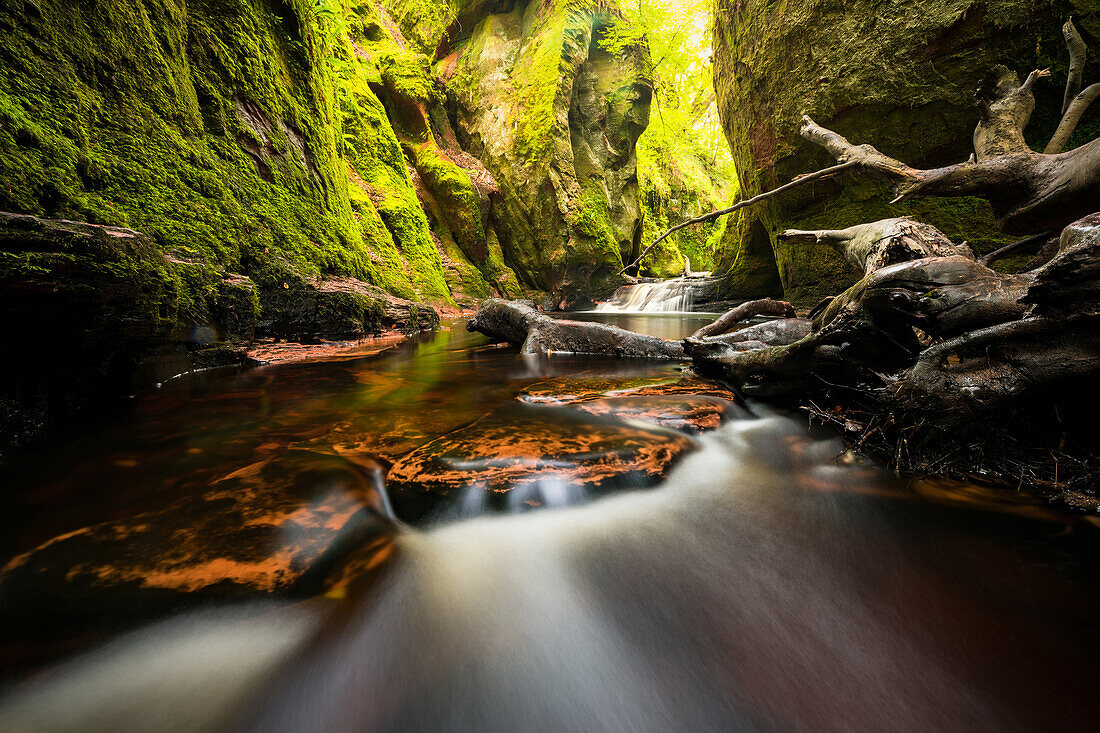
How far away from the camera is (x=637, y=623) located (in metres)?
0.95

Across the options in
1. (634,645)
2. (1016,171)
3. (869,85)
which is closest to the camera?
(634,645)

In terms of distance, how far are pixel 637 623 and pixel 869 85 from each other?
9159mm

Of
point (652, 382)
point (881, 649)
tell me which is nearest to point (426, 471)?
point (881, 649)

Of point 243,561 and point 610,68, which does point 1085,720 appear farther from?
point 610,68

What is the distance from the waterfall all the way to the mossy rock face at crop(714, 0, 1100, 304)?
407 cm

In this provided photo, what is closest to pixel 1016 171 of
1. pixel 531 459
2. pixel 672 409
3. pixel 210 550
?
pixel 672 409

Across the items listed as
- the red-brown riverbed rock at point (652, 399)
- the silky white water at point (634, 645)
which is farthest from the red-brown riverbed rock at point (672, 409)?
the silky white water at point (634, 645)

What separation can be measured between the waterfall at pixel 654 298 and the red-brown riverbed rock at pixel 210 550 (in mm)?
11905

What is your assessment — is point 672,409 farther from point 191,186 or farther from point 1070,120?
point 191,186

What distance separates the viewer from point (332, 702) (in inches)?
29.4

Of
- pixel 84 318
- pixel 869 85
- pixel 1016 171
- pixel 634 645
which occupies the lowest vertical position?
pixel 634 645

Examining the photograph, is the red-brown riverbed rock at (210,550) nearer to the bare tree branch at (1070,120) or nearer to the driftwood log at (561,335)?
the driftwood log at (561,335)

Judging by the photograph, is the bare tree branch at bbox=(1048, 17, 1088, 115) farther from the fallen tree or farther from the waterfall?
the waterfall

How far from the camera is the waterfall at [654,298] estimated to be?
13.2 metres
